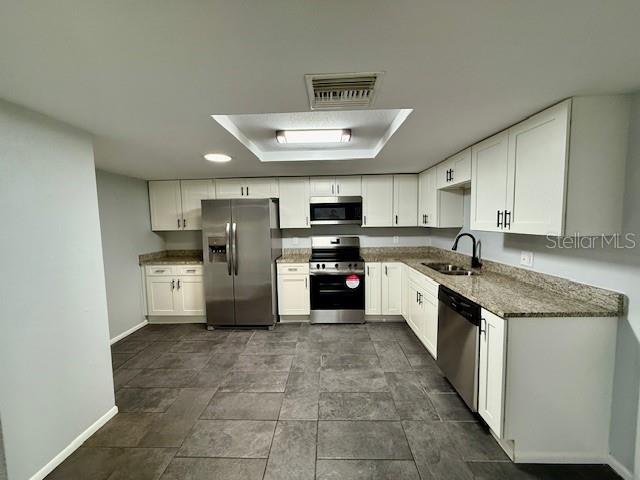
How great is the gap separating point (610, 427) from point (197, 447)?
2595mm

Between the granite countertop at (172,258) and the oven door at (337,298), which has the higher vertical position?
the granite countertop at (172,258)

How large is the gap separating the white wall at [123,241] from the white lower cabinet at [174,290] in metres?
0.18

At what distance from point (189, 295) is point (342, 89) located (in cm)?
351

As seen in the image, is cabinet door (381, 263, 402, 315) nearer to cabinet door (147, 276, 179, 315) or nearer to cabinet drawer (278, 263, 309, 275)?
cabinet drawer (278, 263, 309, 275)

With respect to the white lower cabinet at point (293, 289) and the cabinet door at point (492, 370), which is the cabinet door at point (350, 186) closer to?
the white lower cabinet at point (293, 289)

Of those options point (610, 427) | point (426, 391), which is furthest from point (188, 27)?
point (610, 427)

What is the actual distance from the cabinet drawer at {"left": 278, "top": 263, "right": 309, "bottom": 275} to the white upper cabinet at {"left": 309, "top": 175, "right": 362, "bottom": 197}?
1.09 m

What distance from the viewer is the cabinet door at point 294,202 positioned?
368cm

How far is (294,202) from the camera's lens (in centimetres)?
370

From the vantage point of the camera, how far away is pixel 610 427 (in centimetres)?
147

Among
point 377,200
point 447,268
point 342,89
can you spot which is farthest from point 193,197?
point 447,268

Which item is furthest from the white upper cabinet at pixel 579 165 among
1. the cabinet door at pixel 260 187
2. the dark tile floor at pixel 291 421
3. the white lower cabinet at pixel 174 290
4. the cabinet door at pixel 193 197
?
the white lower cabinet at pixel 174 290

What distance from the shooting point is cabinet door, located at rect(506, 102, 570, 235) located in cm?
146

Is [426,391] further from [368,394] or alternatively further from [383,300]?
[383,300]
